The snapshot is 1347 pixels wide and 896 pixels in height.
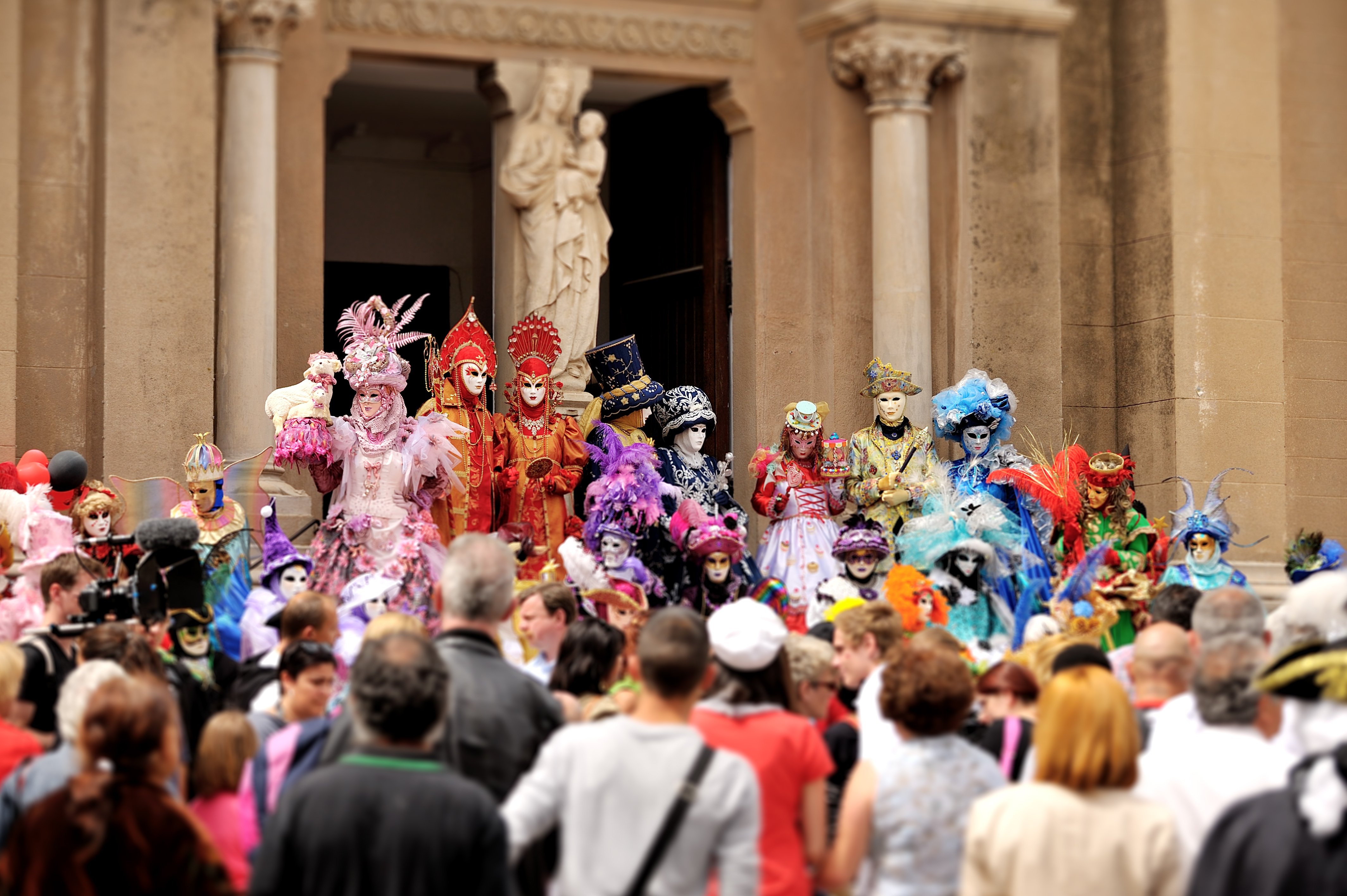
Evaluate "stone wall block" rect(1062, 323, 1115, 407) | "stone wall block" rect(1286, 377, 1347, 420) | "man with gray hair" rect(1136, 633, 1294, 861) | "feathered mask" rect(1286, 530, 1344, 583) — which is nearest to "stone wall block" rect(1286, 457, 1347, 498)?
"stone wall block" rect(1286, 377, 1347, 420)

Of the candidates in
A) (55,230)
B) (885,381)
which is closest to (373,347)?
(55,230)

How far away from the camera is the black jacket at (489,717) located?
4.64m

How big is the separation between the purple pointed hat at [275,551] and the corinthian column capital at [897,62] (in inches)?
209

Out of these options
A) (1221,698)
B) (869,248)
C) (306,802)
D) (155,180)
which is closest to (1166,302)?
(869,248)

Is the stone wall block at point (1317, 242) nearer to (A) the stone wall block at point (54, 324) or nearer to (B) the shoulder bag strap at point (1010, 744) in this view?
(A) the stone wall block at point (54, 324)

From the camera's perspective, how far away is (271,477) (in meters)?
11.0

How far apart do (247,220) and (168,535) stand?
159 inches

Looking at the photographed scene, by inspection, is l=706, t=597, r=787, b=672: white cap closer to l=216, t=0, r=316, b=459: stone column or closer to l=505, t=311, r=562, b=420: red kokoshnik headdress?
l=505, t=311, r=562, b=420: red kokoshnik headdress

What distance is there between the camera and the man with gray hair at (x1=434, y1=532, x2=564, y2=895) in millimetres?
4648

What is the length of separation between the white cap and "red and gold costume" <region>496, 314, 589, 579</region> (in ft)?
16.7

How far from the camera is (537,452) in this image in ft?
33.4

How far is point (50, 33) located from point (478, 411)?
3.34 m

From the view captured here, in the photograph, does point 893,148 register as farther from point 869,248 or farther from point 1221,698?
point 1221,698

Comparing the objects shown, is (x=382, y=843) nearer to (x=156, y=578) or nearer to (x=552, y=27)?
(x=156, y=578)
